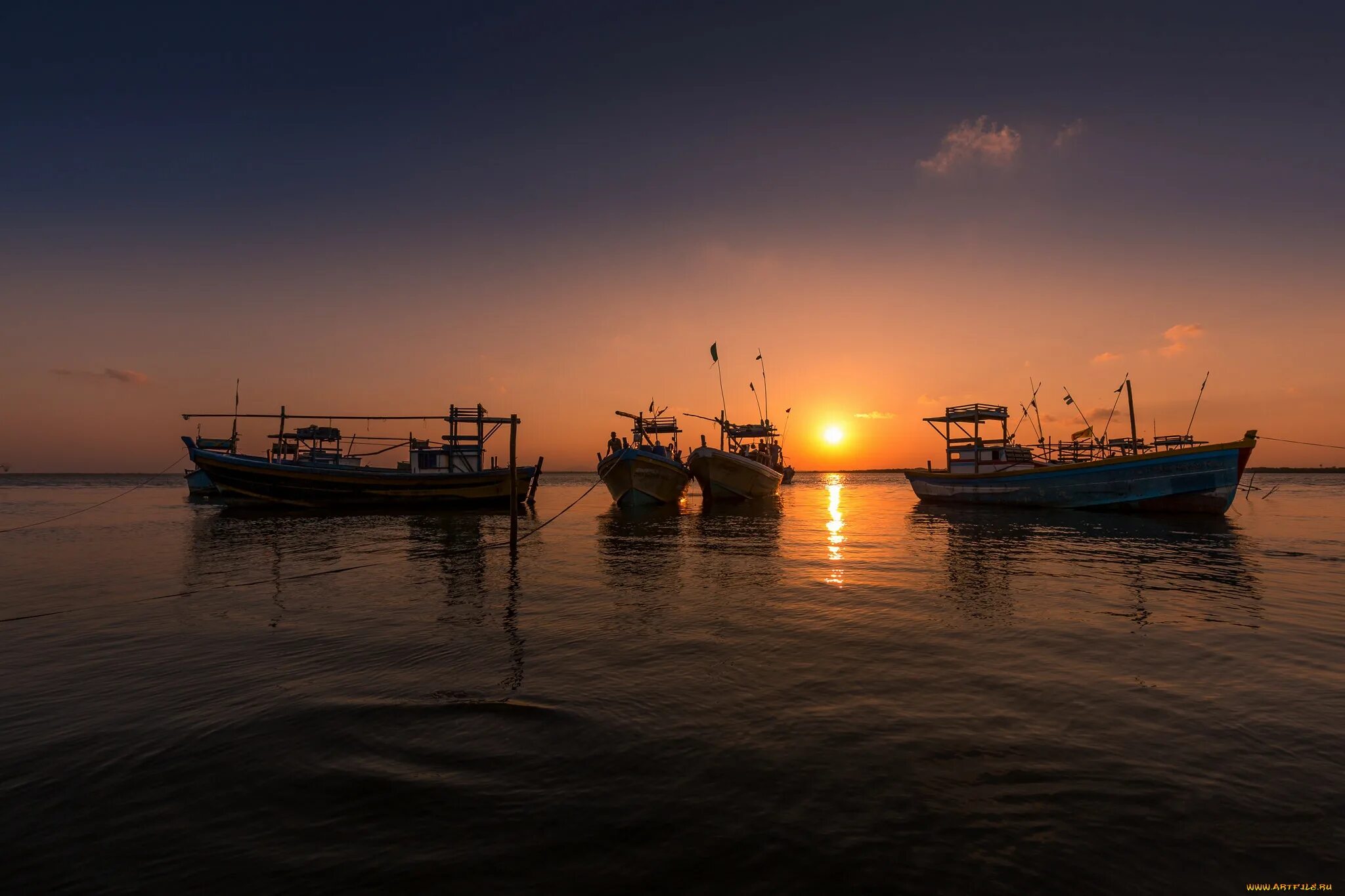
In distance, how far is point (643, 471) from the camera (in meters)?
37.3

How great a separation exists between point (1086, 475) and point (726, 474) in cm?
2172

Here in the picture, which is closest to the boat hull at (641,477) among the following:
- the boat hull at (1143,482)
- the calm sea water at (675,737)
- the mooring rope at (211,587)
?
the mooring rope at (211,587)

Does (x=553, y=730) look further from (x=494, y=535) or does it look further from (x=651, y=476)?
(x=651, y=476)

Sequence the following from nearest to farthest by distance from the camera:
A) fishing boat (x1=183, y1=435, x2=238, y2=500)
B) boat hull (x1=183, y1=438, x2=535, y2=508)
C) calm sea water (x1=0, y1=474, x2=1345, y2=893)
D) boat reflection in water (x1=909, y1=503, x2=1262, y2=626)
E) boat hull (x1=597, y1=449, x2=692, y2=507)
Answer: calm sea water (x1=0, y1=474, x2=1345, y2=893) < boat reflection in water (x1=909, y1=503, x2=1262, y2=626) < boat hull (x1=183, y1=438, x2=535, y2=508) < boat hull (x1=597, y1=449, x2=692, y2=507) < fishing boat (x1=183, y1=435, x2=238, y2=500)

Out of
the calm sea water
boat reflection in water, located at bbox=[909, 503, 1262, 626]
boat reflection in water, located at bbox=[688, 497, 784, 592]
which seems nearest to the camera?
the calm sea water

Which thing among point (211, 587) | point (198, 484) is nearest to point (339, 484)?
point (211, 587)

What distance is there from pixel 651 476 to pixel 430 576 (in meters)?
24.2

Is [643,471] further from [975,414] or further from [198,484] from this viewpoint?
[198,484]

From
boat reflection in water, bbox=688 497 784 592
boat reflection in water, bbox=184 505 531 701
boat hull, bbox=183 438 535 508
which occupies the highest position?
boat hull, bbox=183 438 535 508

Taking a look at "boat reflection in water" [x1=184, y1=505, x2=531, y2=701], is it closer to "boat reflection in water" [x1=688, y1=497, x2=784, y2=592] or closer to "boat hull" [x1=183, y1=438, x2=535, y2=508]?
"boat reflection in water" [x1=688, y1=497, x2=784, y2=592]

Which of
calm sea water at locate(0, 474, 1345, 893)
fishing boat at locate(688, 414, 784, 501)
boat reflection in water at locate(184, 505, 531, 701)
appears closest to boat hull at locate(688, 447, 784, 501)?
fishing boat at locate(688, 414, 784, 501)

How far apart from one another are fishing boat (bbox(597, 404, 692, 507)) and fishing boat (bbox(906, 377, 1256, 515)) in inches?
725

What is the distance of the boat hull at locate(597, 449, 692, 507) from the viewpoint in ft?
120

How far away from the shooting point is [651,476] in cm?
3806
